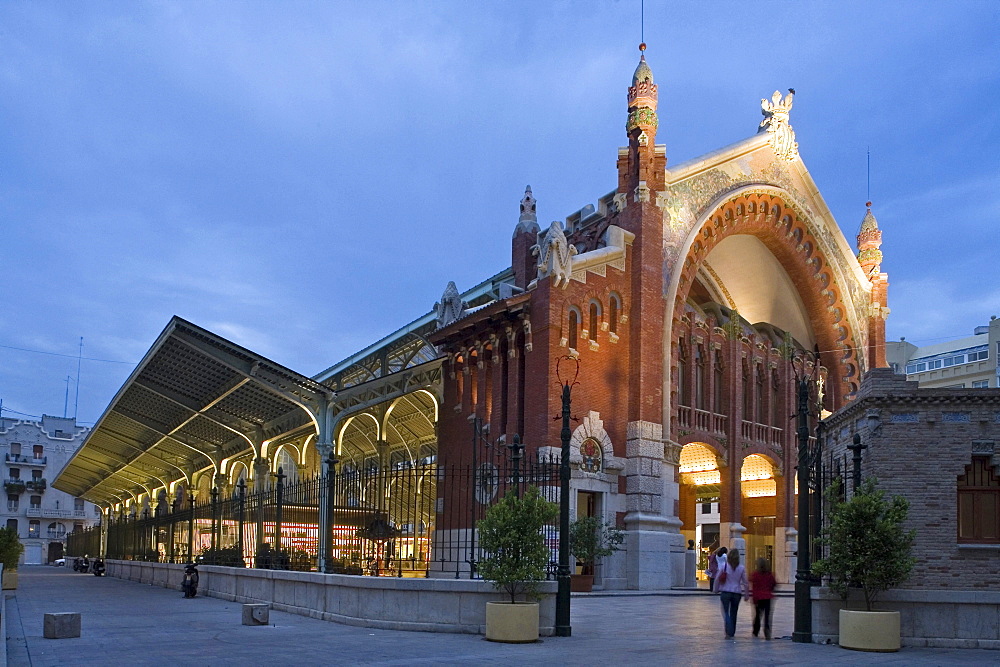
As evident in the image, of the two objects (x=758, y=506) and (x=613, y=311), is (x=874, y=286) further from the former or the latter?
(x=613, y=311)

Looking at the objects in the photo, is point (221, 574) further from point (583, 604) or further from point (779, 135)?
point (779, 135)

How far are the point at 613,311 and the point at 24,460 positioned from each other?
292ft

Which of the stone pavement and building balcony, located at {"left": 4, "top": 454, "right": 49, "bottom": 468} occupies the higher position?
building balcony, located at {"left": 4, "top": 454, "right": 49, "bottom": 468}

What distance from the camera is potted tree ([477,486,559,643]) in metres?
16.3

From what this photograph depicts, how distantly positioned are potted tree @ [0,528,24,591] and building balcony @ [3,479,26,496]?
7260 cm

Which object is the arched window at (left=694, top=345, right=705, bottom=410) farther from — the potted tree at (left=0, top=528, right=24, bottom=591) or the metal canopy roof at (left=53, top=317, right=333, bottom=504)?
the potted tree at (left=0, top=528, right=24, bottom=591)

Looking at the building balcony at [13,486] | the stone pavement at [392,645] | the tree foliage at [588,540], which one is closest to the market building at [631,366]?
the tree foliage at [588,540]

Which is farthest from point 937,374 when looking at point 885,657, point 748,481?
point 885,657

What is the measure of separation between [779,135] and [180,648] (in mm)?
36813

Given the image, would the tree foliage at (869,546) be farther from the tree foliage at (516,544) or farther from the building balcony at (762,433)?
the building balcony at (762,433)

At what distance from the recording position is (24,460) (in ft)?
349

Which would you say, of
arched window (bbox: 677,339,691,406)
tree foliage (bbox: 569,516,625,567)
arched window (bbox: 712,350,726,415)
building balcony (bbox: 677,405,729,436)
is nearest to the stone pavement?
tree foliage (bbox: 569,516,625,567)

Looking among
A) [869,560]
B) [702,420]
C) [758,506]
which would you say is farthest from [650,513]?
[869,560]

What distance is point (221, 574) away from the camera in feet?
97.3
